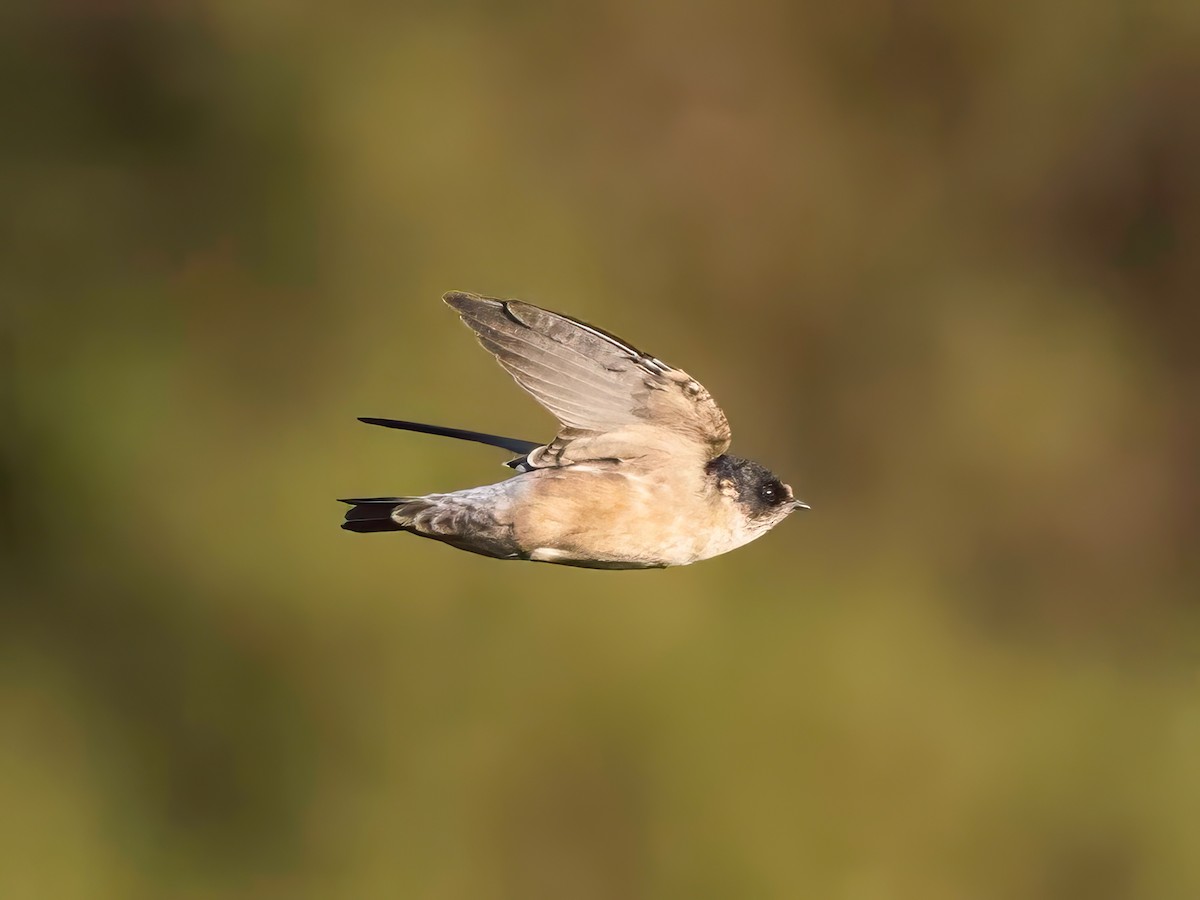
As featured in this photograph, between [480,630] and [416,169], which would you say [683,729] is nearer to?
[480,630]

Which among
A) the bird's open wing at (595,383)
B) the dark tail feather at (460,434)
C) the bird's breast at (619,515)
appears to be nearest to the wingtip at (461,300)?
the bird's open wing at (595,383)

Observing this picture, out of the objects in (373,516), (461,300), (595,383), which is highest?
(461,300)

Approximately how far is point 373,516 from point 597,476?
524mm

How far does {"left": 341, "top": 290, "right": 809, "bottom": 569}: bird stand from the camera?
9.94ft

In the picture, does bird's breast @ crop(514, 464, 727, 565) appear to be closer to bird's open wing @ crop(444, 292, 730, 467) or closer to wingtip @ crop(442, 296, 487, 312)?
bird's open wing @ crop(444, 292, 730, 467)

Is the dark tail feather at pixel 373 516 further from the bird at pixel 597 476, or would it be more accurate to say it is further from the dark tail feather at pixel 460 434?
the dark tail feather at pixel 460 434

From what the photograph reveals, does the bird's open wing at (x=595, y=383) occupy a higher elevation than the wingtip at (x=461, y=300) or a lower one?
lower

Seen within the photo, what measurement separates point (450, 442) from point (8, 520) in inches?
149

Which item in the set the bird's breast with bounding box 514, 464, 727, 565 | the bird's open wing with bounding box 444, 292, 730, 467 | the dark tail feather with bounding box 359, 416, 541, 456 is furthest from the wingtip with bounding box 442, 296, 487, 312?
the bird's breast with bounding box 514, 464, 727, 565

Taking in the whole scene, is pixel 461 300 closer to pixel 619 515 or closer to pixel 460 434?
pixel 460 434

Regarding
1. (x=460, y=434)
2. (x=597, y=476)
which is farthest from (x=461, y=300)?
(x=597, y=476)

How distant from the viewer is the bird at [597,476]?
3029 millimetres

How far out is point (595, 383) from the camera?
3059 mm

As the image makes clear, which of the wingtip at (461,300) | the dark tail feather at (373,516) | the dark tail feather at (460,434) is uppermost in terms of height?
the wingtip at (461,300)
